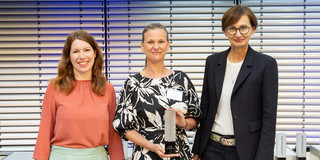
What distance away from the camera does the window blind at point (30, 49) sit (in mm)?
3359

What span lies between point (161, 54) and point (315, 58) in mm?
2234

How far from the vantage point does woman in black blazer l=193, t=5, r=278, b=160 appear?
1864 mm

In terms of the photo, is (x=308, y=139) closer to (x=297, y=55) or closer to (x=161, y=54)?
(x=297, y=55)

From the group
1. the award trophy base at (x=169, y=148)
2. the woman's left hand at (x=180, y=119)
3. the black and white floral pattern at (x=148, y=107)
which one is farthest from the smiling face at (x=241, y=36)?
the award trophy base at (x=169, y=148)

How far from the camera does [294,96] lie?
3416 mm

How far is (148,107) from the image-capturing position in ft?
6.45

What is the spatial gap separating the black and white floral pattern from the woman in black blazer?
0.18 metres

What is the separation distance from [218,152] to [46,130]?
1158mm

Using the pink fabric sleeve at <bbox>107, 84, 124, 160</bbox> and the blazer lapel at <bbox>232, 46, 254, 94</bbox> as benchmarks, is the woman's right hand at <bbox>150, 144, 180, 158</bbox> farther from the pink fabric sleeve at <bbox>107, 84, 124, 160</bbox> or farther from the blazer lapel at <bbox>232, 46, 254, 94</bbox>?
the blazer lapel at <bbox>232, 46, 254, 94</bbox>

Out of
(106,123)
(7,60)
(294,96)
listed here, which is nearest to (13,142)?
(7,60)

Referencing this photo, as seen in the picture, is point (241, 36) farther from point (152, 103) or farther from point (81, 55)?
point (81, 55)

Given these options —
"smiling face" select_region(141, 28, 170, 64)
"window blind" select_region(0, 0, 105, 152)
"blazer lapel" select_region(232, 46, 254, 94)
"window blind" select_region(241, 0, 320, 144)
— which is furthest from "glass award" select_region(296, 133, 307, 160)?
"window blind" select_region(0, 0, 105, 152)

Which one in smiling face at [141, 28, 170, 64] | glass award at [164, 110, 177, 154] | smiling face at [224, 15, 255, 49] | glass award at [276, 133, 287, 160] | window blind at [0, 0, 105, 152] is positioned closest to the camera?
glass award at [164, 110, 177, 154]

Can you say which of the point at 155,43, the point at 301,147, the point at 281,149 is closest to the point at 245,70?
the point at 155,43
